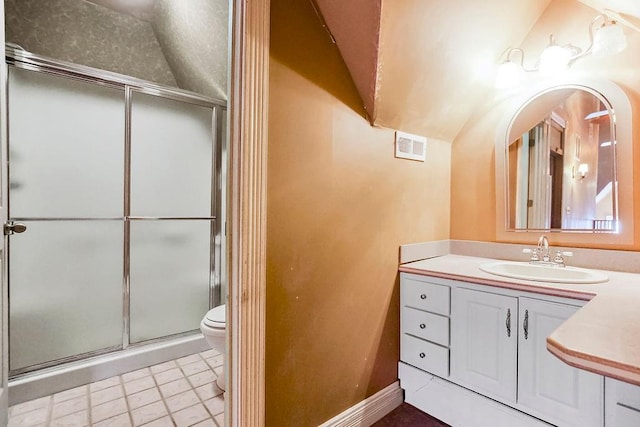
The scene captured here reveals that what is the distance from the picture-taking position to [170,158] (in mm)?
2375

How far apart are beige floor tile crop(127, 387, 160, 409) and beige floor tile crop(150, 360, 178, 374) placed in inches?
10.1

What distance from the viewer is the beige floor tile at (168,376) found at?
6.56ft

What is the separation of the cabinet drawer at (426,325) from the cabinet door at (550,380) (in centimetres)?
34

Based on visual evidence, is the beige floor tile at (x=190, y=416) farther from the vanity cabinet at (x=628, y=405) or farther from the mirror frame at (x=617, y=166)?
the mirror frame at (x=617, y=166)

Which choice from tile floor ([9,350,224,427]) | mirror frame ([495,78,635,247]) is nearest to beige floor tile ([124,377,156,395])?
tile floor ([9,350,224,427])

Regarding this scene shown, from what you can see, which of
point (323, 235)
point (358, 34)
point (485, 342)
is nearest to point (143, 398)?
point (323, 235)

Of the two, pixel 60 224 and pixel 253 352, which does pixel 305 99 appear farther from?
pixel 60 224

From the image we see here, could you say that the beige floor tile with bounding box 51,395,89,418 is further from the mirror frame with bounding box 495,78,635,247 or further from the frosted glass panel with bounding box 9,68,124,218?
the mirror frame with bounding box 495,78,635,247

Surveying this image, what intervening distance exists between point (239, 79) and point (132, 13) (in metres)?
2.34

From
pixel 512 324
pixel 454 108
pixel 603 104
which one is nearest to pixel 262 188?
pixel 512 324

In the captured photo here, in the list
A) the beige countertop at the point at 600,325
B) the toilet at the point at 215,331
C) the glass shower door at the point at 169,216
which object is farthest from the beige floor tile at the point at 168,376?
the beige countertop at the point at 600,325

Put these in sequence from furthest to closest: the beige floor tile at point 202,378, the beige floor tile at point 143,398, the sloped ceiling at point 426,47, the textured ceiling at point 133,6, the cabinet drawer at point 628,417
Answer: the textured ceiling at point 133,6 → the beige floor tile at point 202,378 → the beige floor tile at point 143,398 → the sloped ceiling at point 426,47 → the cabinet drawer at point 628,417

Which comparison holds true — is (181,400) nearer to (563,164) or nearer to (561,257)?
(561,257)

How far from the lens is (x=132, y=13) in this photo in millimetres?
2605
